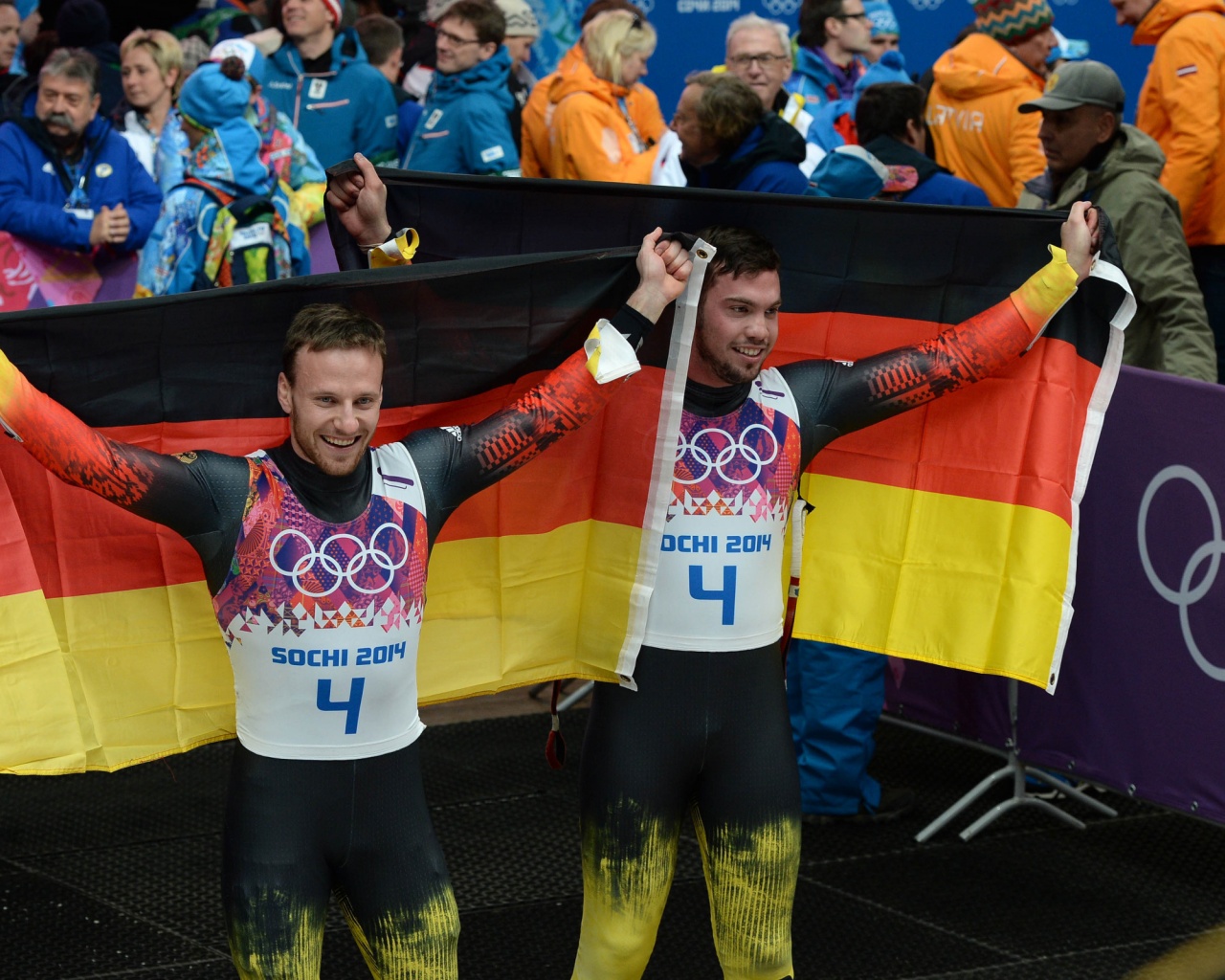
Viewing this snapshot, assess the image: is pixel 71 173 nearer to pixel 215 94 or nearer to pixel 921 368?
pixel 215 94

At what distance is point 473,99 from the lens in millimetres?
7668

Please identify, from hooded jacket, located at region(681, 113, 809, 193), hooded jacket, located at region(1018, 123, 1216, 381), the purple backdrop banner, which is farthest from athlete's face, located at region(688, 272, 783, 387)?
hooded jacket, located at region(1018, 123, 1216, 381)

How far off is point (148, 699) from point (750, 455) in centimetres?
151

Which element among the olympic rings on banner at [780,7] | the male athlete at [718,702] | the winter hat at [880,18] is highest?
the olympic rings on banner at [780,7]

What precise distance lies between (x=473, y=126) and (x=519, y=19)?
1.89 metres

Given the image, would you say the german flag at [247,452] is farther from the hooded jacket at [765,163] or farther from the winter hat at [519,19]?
the winter hat at [519,19]

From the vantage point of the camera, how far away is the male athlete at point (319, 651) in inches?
130

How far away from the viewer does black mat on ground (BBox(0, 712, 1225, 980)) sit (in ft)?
15.6

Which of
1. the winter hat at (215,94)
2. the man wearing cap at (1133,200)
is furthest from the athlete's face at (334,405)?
the winter hat at (215,94)

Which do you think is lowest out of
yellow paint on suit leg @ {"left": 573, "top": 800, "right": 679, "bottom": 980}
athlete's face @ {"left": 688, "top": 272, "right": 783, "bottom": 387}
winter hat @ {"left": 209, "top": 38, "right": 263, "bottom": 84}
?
yellow paint on suit leg @ {"left": 573, "top": 800, "right": 679, "bottom": 980}

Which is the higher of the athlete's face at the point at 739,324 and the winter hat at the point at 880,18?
the winter hat at the point at 880,18

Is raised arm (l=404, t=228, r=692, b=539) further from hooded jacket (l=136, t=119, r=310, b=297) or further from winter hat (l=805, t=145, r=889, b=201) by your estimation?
hooded jacket (l=136, t=119, r=310, b=297)

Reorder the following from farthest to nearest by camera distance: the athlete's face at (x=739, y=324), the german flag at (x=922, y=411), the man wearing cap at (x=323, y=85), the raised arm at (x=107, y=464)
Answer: the man wearing cap at (x=323, y=85) < the german flag at (x=922, y=411) < the athlete's face at (x=739, y=324) < the raised arm at (x=107, y=464)

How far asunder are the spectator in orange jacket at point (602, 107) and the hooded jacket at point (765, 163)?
1434mm
